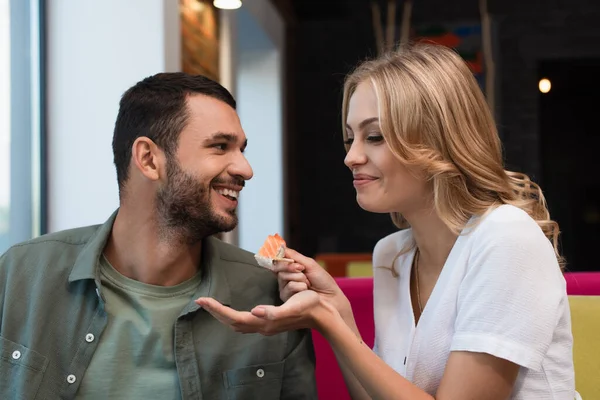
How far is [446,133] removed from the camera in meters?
1.82

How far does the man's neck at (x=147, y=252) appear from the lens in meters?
1.89

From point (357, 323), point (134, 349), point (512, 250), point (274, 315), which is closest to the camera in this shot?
point (274, 315)

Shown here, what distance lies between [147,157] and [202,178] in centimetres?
16

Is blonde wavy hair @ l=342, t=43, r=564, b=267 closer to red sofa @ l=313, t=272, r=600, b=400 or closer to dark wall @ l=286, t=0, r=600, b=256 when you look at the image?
red sofa @ l=313, t=272, r=600, b=400

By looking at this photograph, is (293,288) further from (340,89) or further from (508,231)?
(340,89)

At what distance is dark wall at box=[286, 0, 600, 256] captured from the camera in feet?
21.9

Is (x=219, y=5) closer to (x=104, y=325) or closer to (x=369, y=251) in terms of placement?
(x=104, y=325)

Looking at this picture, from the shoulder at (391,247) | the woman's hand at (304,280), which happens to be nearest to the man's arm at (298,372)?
the woman's hand at (304,280)

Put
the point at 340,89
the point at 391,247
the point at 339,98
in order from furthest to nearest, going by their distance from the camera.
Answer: the point at 339,98 → the point at 340,89 → the point at 391,247

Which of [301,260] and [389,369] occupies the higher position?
[301,260]

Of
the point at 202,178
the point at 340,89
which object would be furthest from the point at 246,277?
the point at 340,89

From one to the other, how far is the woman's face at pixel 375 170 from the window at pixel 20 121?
167 centimetres

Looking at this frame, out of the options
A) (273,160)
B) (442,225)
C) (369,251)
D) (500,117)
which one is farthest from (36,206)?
(500,117)

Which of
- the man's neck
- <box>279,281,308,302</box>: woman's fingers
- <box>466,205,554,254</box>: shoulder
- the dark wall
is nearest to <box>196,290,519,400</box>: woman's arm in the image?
<box>279,281,308,302</box>: woman's fingers
